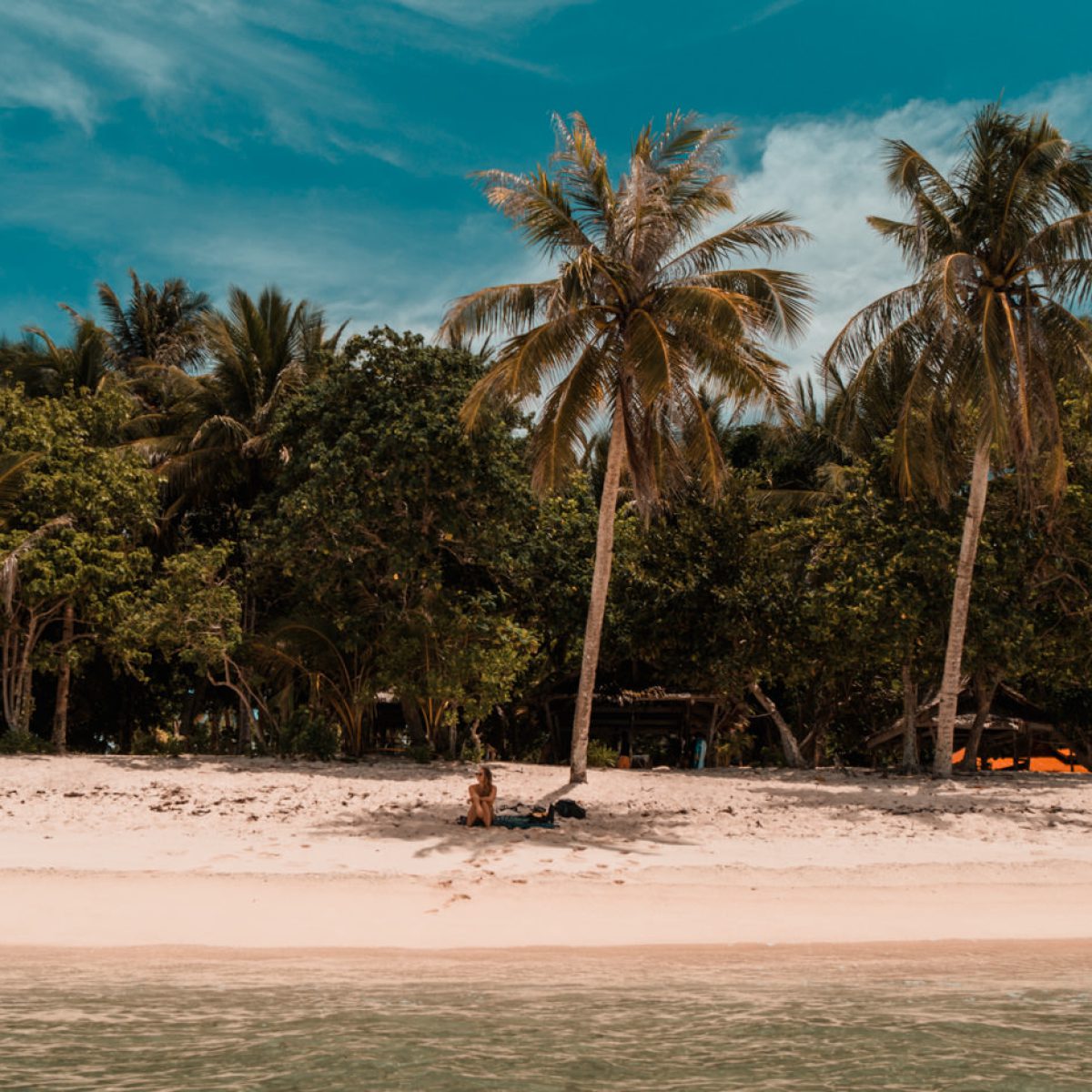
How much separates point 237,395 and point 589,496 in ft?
24.8

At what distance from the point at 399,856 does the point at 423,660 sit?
6644mm

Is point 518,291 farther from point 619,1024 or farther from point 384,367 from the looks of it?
point 619,1024

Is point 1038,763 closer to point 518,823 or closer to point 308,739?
point 308,739

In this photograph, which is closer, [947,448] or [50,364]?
[947,448]

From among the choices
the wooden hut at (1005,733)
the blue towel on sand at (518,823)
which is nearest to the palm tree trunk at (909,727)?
the wooden hut at (1005,733)

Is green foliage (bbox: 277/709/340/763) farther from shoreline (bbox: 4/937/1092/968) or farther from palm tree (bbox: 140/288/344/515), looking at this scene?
shoreline (bbox: 4/937/1092/968)

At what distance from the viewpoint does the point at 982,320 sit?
54.0ft

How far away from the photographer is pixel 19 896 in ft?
33.4

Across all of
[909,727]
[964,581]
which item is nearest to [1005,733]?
[909,727]

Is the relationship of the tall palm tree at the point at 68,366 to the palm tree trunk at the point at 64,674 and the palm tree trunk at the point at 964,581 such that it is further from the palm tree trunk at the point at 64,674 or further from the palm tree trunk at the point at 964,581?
the palm tree trunk at the point at 964,581

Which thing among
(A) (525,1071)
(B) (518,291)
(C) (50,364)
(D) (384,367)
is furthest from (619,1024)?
(C) (50,364)

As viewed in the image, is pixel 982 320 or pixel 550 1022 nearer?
pixel 550 1022

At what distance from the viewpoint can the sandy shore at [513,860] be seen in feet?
32.1

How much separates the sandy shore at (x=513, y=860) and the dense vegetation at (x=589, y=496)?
229 cm
